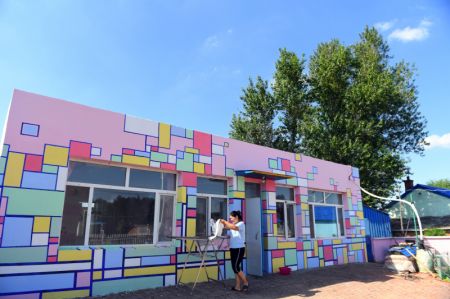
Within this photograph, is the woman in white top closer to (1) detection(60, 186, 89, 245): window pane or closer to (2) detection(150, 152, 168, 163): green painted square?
(2) detection(150, 152, 168, 163): green painted square

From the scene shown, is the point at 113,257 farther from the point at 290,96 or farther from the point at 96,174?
the point at 290,96

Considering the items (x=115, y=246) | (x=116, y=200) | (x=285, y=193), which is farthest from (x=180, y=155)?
(x=285, y=193)

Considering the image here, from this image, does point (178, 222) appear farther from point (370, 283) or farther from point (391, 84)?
point (391, 84)

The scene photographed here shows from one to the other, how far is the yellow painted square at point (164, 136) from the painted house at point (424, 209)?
1327cm

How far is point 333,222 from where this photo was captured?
37.0ft

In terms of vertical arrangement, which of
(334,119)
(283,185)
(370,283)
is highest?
(334,119)

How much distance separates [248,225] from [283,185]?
2033 millimetres

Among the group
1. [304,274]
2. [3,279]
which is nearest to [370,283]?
[304,274]

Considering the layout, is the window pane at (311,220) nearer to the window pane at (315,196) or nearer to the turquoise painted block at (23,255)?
the window pane at (315,196)

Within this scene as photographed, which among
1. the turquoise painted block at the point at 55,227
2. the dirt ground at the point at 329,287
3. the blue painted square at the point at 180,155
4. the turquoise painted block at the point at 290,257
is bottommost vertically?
the dirt ground at the point at 329,287

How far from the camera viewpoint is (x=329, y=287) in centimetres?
729

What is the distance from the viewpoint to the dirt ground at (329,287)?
6195mm

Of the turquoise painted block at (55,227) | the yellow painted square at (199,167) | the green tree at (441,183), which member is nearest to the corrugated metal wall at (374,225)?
the yellow painted square at (199,167)

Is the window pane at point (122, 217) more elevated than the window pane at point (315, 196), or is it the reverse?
the window pane at point (315, 196)
